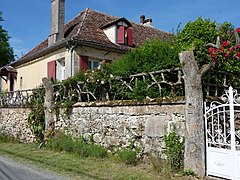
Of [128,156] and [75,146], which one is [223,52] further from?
[75,146]

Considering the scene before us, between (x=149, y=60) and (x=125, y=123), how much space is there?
212cm

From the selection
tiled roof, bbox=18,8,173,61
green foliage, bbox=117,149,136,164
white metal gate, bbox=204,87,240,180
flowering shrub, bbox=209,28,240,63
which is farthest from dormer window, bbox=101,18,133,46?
white metal gate, bbox=204,87,240,180

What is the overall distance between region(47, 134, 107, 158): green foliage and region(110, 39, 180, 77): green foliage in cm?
256

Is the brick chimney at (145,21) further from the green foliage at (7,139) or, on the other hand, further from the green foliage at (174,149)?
the green foliage at (174,149)

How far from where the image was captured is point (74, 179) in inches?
245

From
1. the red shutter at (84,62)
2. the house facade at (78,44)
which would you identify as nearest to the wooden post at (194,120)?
the house facade at (78,44)

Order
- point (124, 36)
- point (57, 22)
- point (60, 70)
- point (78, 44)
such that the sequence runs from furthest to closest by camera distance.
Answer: point (124, 36)
point (57, 22)
point (60, 70)
point (78, 44)

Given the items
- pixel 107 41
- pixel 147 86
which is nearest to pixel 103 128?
pixel 147 86

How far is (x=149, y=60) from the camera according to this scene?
28.3 ft

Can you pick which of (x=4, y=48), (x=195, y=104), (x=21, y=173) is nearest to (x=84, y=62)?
(x=21, y=173)

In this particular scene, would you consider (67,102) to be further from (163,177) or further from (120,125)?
(163,177)

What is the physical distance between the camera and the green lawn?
6516 mm

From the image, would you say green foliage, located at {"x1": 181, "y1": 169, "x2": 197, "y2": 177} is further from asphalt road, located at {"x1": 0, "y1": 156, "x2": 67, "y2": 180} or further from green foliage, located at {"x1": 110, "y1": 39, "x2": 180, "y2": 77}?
green foliage, located at {"x1": 110, "y1": 39, "x2": 180, "y2": 77}

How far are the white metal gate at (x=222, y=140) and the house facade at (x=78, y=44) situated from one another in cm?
835
